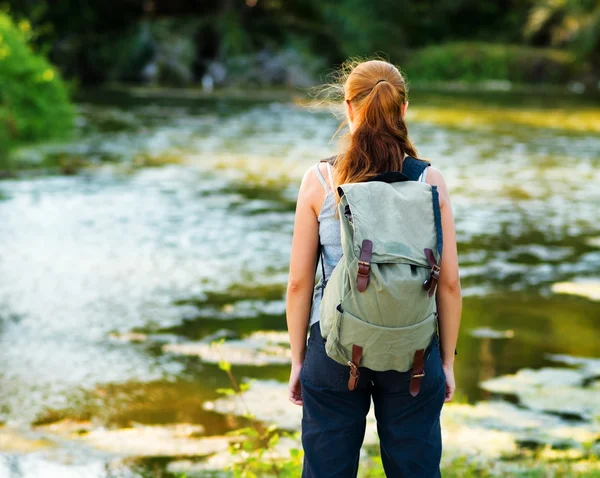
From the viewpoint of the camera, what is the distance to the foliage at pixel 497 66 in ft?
127

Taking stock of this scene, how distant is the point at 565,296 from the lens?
24.9 ft

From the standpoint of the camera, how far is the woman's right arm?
104 inches

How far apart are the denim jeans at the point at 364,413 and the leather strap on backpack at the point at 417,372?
0.10ft

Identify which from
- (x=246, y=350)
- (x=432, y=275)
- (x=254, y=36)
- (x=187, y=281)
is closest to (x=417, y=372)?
(x=432, y=275)

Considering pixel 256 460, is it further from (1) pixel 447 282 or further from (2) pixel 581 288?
(2) pixel 581 288

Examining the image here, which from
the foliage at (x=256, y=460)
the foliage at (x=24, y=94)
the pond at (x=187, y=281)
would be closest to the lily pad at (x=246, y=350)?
the pond at (x=187, y=281)

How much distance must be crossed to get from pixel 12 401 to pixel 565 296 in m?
4.51

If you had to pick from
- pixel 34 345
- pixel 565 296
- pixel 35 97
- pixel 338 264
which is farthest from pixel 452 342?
pixel 35 97

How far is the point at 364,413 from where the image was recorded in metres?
2.70

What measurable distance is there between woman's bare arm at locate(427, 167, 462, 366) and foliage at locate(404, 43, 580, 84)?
37.3 m

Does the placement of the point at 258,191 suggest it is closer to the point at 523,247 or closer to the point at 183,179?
the point at 183,179

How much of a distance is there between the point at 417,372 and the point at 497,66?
38.0 meters

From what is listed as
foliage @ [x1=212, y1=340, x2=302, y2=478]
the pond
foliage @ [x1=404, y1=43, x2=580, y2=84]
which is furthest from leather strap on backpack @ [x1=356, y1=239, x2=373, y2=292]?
foliage @ [x1=404, y1=43, x2=580, y2=84]

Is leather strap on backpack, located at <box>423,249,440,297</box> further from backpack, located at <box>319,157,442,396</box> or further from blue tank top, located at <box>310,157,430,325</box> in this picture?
blue tank top, located at <box>310,157,430,325</box>
